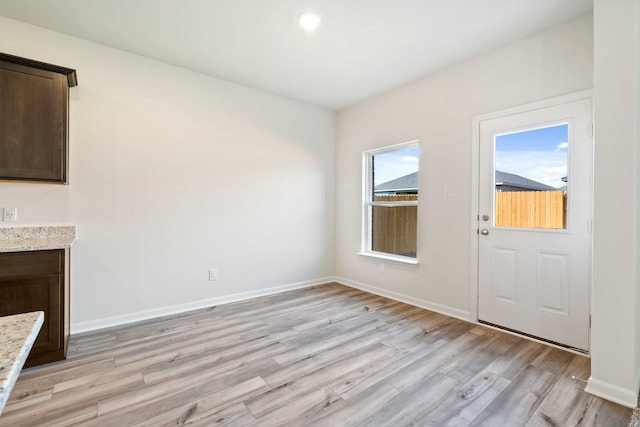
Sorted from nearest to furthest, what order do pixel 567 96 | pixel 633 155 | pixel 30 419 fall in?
pixel 30 419 → pixel 633 155 → pixel 567 96

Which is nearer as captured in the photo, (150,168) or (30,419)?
(30,419)

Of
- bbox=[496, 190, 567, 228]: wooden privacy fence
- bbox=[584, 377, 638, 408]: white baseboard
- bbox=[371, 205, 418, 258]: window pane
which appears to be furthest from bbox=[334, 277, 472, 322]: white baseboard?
bbox=[584, 377, 638, 408]: white baseboard

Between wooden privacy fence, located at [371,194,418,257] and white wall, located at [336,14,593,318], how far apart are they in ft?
0.69

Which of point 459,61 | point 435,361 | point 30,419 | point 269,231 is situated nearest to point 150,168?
point 269,231

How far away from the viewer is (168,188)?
331 centimetres

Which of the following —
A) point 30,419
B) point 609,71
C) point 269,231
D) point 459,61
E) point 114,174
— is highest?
point 459,61

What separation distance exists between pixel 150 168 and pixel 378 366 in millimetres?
2906

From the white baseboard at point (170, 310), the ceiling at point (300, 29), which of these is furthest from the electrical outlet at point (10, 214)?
the ceiling at point (300, 29)

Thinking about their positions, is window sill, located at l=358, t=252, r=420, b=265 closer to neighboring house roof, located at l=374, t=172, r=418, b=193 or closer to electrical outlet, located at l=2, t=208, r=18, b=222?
neighboring house roof, located at l=374, t=172, r=418, b=193

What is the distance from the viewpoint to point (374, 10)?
242cm

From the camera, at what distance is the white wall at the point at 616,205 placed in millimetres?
1855

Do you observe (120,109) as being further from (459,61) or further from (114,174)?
(459,61)

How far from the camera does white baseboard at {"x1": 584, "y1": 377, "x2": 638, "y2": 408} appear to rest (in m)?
1.84

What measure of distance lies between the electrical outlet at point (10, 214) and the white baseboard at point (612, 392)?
450 cm
